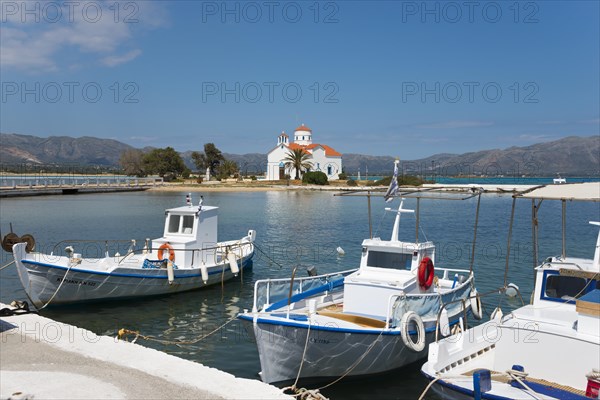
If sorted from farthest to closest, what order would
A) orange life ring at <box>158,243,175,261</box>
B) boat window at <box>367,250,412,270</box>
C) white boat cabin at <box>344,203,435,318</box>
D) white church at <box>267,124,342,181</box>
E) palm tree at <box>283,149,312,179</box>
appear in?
1. white church at <box>267,124,342,181</box>
2. palm tree at <box>283,149,312,179</box>
3. orange life ring at <box>158,243,175,261</box>
4. boat window at <box>367,250,412,270</box>
5. white boat cabin at <box>344,203,435,318</box>

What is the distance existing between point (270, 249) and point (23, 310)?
22.3m

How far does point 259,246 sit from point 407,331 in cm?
2363

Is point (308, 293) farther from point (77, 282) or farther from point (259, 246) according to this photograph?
point (259, 246)

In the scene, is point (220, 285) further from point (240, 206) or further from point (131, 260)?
point (240, 206)

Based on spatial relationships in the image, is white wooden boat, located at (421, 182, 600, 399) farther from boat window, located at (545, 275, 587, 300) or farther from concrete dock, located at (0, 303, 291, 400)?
concrete dock, located at (0, 303, 291, 400)

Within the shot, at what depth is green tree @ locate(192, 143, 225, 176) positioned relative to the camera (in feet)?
420

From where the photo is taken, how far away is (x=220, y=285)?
22609mm

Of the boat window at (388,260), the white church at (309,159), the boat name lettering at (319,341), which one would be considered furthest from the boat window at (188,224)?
the white church at (309,159)

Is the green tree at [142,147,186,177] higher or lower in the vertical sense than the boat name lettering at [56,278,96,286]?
higher

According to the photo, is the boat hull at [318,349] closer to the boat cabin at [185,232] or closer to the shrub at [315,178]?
the boat cabin at [185,232]

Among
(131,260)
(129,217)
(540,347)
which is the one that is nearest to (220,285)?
(131,260)

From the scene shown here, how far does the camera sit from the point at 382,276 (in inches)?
555

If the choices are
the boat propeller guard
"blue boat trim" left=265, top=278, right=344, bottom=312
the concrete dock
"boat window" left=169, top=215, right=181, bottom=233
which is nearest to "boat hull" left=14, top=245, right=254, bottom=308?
the boat propeller guard

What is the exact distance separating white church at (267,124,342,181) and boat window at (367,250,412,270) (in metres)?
105
